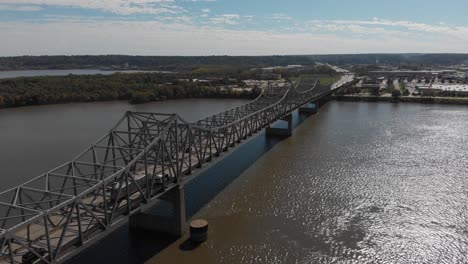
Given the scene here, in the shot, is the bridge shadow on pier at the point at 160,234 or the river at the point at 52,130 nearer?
the bridge shadow on pier at the point at 160,234

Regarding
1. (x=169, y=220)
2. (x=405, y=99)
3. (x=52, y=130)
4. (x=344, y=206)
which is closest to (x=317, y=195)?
(x=344, y=206)

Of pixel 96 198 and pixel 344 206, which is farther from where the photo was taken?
pixel 344 206

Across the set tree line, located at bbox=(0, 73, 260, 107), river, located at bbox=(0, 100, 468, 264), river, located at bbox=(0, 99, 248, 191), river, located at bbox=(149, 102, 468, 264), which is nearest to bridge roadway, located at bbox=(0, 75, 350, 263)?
river, located at bbox=(0, 100, 468, 264)

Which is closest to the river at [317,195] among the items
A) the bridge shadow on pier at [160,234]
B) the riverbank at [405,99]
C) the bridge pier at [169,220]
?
the bridge shadow on pier at [160,234]

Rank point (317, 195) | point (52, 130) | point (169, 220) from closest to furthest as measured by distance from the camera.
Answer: point (169, 220)
point (317, 195)
point (52, 130)

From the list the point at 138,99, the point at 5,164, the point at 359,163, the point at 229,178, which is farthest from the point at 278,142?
the point at 138,99

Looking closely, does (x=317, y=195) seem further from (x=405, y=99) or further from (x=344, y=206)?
(x=405, y=99)

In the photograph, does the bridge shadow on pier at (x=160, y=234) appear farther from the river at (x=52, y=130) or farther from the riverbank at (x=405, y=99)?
the riverbank at (x=405, y=99)

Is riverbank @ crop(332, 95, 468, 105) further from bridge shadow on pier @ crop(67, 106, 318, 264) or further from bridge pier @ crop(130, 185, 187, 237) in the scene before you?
bridge pier @ crop(130, 185, 187, 237)
